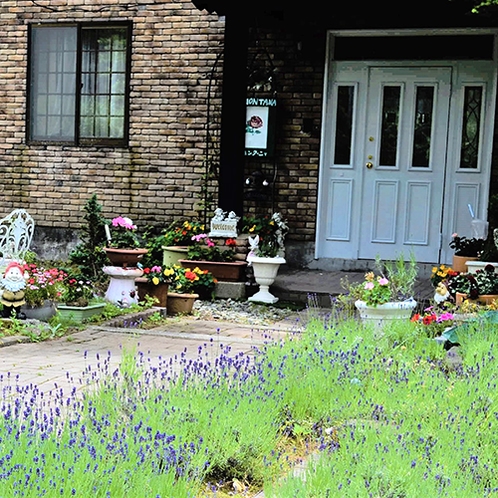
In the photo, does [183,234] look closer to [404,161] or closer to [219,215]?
[219,215]

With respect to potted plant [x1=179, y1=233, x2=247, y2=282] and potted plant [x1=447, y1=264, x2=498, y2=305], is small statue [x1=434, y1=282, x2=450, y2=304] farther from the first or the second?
potted plant [x1=179, y1=233, x2=247, y2=282]

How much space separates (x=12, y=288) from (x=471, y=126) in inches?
219

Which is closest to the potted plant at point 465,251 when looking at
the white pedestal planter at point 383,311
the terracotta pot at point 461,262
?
the terracotta pot at point 461,262

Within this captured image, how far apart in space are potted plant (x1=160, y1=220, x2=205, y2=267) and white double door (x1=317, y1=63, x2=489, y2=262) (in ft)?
4.83

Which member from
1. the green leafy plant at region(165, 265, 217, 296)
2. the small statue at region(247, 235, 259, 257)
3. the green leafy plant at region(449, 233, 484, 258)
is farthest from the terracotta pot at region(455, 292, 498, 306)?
the green leafy plant at region(165, 265, 217, 296)

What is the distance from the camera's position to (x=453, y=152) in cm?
→ 964

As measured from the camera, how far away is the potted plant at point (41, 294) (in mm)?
6691

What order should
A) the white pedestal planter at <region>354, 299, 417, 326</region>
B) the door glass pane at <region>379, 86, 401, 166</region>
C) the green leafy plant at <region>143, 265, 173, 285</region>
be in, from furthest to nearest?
the door glass pane at <region>379, 86, 401, 166</region>, the green leafy plant at <region>143, 265, 173, 285</region>, the white pedestal planter at <region>354, 299, 417, 326</region>

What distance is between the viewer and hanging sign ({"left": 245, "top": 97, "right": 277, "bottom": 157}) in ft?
32.7

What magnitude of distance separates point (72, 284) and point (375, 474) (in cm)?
447

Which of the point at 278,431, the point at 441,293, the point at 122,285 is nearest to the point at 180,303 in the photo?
the point at 122,285

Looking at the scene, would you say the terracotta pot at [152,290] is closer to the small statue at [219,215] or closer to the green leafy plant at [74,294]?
the green leafy plant at [74,294]

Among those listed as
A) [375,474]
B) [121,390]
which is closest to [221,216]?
[121,390]

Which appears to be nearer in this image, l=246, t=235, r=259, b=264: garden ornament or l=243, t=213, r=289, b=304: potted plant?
l=243, t=213, r=289, b=304: potted plant
